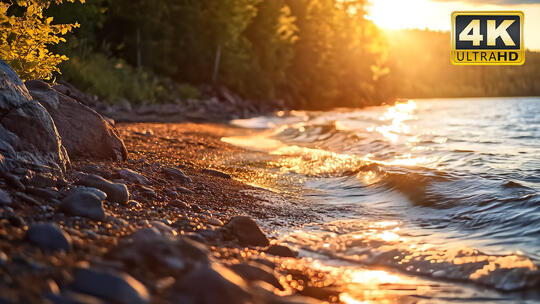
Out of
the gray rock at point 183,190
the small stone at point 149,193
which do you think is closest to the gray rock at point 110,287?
the small stone at point 149,193

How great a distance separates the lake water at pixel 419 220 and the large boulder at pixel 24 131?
8.08 feet

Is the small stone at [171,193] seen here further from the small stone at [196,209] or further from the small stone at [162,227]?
the small stone at [162,227]

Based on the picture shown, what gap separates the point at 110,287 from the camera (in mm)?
2834

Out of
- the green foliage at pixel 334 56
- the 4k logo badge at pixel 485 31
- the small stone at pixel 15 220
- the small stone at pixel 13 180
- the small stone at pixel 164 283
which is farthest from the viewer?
the green foliage at pixel 334 56

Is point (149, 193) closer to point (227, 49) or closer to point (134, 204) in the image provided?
point (134, 204)

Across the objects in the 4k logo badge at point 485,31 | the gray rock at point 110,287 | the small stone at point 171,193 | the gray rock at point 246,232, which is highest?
the 4k logo badge at point 485,31

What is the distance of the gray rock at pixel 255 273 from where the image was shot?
12.9ft

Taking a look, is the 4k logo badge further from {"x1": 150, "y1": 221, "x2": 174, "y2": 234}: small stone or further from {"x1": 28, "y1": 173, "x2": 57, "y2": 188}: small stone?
{"x1": 28, "y1": 173, "x2": 57, "y2": 188}: small stone

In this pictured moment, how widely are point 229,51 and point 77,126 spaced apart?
101ft

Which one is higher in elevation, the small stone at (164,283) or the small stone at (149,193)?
the small stone at (164,283)

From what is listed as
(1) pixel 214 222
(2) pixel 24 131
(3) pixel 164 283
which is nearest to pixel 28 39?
(2) pixel 24 131

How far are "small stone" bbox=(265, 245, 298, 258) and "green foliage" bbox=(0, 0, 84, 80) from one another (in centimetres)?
370

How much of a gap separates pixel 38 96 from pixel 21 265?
4181 mm

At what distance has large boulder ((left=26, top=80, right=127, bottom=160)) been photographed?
690 cm
